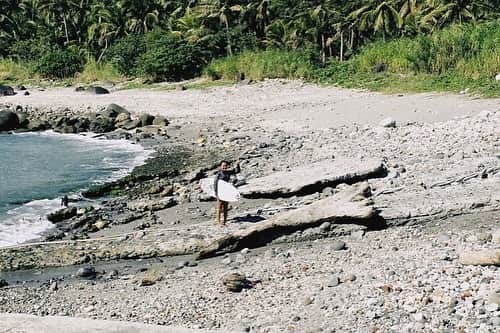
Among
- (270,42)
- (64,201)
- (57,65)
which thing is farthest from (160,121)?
(57,65)

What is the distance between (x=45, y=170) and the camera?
71.5 ft

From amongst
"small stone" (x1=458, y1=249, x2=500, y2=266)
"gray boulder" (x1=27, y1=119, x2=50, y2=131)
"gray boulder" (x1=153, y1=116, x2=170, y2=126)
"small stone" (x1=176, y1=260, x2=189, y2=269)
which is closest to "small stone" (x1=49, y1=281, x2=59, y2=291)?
"small stone" (x1=176, y1=260, x2=189, y2=269)

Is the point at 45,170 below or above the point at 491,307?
below

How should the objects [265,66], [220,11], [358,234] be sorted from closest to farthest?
[358,234]
[265,66]
[220,11]

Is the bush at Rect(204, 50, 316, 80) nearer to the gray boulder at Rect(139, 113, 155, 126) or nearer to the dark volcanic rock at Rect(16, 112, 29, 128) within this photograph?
the gray boulder at Rect(139, 113, 155, 126)

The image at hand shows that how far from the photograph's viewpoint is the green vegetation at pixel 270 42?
28.4 metres

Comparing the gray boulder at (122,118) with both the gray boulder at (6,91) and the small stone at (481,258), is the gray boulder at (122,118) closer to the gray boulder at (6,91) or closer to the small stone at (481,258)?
the gray boulder at (6,91)

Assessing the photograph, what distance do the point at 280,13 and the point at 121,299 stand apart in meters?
39.2

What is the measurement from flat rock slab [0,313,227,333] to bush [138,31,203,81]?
34.4 m

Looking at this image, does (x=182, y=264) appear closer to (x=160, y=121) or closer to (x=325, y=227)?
(x=325, y=227)

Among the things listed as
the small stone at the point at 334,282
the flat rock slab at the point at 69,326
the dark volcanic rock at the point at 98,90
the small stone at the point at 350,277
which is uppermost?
the flat rock slab at the point at 69,326

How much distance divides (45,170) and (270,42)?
2518cm

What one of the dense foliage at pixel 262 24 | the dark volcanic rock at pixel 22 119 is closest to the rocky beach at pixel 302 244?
the dense foliage at pixel 262 24

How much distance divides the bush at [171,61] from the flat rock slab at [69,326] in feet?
113
